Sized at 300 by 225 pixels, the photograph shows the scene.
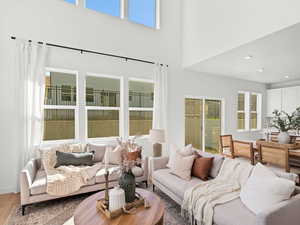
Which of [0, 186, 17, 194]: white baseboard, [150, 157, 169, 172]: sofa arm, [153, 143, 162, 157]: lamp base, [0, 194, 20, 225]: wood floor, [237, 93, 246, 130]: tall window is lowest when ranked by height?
[0, 194, 20, 225]: wood floor

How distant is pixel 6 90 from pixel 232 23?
434cm

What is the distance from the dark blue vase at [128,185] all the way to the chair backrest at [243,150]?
7.67 feet

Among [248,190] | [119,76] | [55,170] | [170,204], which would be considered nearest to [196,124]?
[119,76]

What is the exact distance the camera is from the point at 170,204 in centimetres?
252

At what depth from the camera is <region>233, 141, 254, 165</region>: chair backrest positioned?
3.01m

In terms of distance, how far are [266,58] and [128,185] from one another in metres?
4.00

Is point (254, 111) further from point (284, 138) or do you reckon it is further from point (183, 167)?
point (183, 167)

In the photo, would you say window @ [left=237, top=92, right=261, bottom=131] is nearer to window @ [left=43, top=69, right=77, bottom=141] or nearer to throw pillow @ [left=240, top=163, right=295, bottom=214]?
throw pillow @ [left=240, top=163, right=295, bottom=214]

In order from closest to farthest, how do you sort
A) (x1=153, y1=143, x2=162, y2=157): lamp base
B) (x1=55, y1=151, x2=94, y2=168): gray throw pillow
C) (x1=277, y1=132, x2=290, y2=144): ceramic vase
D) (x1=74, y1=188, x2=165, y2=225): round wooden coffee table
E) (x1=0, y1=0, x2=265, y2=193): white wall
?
1. (x1=74, y1=188, x2=165, y2=225): round wooden coffee table
2. (x1=55, y1=151, x2=94, y2=168): gray throw pillow
3. (x1=0, y1=0, x2=265, y2=193): white wall
4. (x1=277, y1=132, x2=290, y2=144): ceramic vase
5. (x1=153, y1=143, x2=162, y2=157): lamp base

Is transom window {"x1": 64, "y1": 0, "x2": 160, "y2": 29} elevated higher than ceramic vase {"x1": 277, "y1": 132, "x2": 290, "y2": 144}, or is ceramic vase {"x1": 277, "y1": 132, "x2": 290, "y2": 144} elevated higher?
transom window {"x1": 64, "y1": 0, "x2": 160, "y2": 29}

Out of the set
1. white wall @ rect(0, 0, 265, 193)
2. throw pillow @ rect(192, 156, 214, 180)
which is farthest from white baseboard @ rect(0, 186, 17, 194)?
throw pillow @ rect(192, 156, 214, 180)

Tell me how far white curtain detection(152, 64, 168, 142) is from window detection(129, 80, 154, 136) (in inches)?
10.1

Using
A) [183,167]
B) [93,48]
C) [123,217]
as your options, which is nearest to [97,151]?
[183,167]

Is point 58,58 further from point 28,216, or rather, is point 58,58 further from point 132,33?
point 28,216
